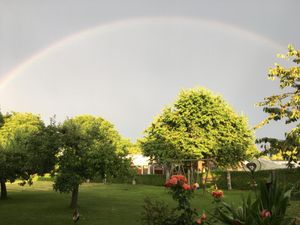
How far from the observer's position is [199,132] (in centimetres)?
5106

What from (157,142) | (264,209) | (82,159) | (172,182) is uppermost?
→ (157,142)

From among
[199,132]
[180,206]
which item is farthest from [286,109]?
[199,132]

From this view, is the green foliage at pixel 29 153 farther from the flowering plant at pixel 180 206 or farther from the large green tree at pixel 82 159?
the flowering plant at pixel 180 206

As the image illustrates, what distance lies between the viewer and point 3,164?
2798 cm

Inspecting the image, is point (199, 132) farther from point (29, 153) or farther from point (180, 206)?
point (180, 206)

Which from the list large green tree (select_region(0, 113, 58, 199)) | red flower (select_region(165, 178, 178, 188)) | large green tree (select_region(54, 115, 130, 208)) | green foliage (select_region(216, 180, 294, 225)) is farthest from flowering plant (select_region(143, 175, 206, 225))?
large green tree (select_region(0, 113, 58, 199))

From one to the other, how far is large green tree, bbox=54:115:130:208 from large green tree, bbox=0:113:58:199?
84 cm

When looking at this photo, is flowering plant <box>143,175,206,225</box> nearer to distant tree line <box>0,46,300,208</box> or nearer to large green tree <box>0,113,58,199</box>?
A: distant tree line <box>0,46,300,208</box>

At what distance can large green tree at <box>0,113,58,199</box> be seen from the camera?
2373 centimetres

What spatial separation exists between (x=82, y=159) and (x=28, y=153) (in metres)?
4.92

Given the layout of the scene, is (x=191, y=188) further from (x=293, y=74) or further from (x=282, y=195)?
(x=293, y=74)

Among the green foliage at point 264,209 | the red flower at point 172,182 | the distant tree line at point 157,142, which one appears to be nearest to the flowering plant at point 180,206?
the red flower at point 172,182

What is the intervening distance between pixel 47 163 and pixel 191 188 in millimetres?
17352

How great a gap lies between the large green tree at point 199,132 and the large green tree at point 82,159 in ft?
87.1
